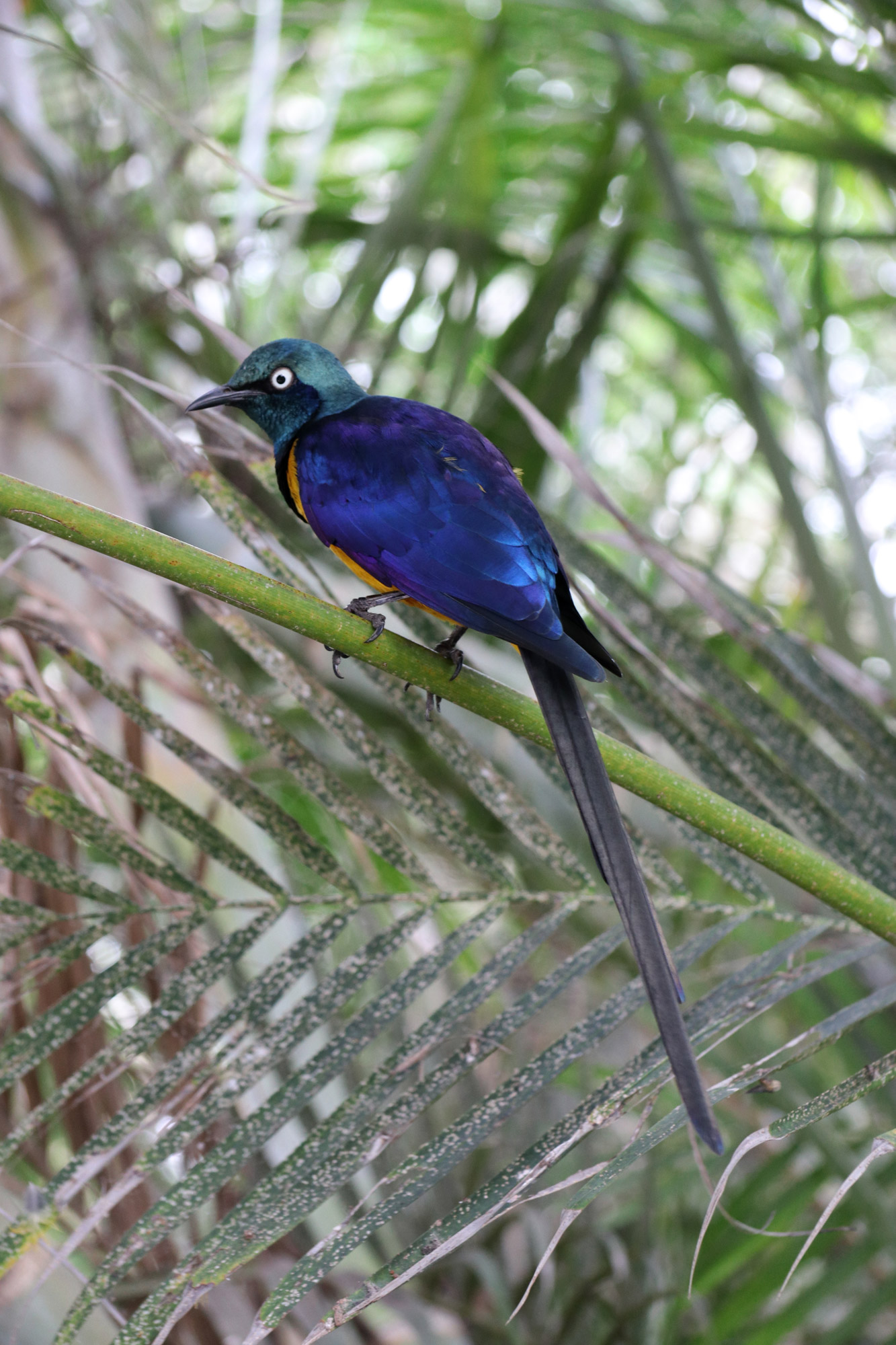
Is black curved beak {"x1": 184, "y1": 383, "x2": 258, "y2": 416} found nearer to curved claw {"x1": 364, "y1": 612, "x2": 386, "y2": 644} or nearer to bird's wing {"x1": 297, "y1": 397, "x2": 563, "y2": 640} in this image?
bird's wing {"x1": 297, "y1": 397, "x2": 563, "y2": 640}

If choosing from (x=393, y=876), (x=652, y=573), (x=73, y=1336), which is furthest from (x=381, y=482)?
(x=652, y=573)

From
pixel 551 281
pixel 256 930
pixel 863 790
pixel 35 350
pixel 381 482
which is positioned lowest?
pixel 863 790

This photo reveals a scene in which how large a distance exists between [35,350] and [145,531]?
124 cm

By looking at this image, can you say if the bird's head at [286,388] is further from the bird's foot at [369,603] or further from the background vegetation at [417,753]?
the bird's foot at [369,603]

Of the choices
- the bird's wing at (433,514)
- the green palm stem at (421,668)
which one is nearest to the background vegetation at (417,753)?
the green palm stem at (421,668)

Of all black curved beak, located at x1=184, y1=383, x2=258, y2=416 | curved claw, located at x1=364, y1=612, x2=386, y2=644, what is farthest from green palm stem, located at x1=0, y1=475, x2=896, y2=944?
black curved beak, located at x1=184, y1=383, x2=258, y2=416

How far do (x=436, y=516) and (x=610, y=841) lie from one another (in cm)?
31

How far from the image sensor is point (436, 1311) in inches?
49.6

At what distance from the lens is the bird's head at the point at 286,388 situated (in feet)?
3.16

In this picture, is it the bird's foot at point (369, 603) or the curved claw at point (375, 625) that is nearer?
the curved claw at point (375, 625)

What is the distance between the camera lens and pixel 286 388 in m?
0.98

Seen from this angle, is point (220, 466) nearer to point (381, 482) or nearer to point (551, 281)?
point (551, 281)

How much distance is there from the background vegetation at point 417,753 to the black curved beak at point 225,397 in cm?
6

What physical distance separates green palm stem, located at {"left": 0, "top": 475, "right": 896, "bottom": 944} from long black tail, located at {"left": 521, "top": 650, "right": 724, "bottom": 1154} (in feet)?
0.07
